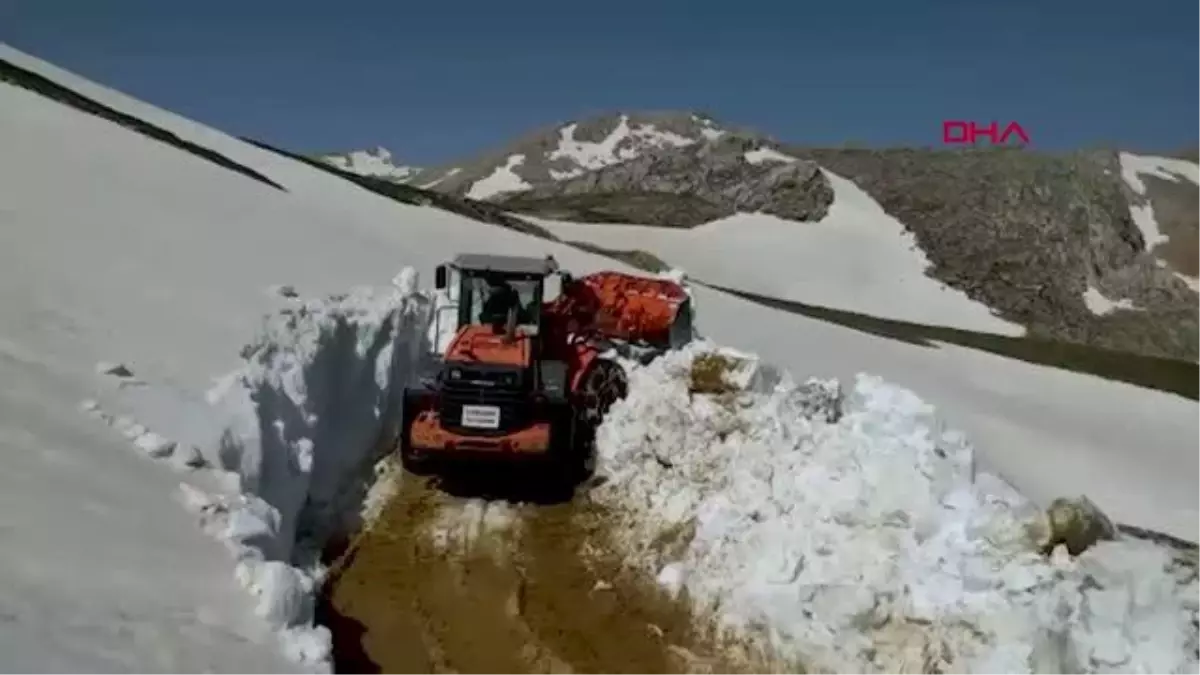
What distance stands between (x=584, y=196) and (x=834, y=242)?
19.1 m

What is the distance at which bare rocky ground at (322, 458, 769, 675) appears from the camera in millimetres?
9875

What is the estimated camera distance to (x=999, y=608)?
9086 millimetres

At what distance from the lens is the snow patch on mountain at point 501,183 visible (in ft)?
416

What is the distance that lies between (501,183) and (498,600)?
126 meters

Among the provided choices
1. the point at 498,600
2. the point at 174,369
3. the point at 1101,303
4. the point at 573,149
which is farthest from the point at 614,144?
the point at 498,600

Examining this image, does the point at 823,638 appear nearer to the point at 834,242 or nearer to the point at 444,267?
the point at 444,267

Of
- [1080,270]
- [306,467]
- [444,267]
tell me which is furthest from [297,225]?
[1080,270]

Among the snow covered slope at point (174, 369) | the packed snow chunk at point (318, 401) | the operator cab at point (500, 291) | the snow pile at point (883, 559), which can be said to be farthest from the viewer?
the operator cab at point (500, 291)

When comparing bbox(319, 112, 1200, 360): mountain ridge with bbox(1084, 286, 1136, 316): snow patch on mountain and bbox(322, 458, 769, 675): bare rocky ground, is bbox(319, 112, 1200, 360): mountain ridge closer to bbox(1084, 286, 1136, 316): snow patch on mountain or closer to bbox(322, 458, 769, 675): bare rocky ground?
bbox(1084, 286, 1136, 316): snow patch on mountain

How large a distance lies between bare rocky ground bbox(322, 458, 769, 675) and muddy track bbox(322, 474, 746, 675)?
2cm

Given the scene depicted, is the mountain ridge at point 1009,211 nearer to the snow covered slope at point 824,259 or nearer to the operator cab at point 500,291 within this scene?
the snow covered slope at point 824,259

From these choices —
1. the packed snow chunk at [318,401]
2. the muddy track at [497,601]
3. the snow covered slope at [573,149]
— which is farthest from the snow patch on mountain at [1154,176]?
the muddy track at [497,601]

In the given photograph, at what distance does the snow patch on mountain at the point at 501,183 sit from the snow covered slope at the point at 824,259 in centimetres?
5712

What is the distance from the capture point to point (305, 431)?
537 inches
